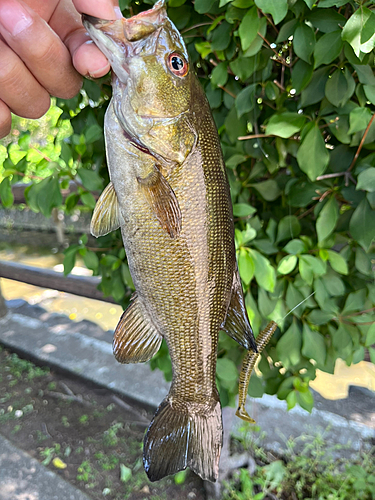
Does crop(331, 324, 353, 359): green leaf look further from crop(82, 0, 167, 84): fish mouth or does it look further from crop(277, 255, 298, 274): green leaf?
crop(82, 0, 167, 84): fish mouth

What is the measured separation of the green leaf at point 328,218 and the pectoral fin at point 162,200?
2.08 feet

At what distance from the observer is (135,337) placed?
940mm

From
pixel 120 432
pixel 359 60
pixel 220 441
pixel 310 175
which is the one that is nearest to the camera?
pixel 220 441

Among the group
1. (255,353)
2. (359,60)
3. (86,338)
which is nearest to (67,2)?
(359,60)

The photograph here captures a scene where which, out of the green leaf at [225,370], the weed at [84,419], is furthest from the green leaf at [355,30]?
the weed at [84,419]

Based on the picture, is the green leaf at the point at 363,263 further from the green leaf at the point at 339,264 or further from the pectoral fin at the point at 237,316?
the pectoral fin at the point at 237,316

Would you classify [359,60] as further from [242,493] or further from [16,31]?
[242,493]

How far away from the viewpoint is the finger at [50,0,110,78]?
0.78 metres

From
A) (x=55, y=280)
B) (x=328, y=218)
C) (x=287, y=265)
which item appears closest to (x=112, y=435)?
(x=55, y=280)

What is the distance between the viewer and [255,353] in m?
0.92

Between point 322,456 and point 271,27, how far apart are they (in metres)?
2.14

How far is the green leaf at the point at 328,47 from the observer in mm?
1012

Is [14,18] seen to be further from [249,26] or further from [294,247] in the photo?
[294,247]

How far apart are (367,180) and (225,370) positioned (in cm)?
92
